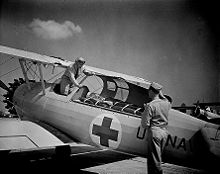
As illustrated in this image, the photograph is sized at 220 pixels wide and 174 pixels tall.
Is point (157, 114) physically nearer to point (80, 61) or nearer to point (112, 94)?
point (112, 94)

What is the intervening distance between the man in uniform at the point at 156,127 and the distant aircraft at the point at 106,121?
0.21 metres

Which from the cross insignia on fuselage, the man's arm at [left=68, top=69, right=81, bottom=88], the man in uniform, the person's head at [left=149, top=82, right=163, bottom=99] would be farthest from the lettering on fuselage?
the man's arm at [left=68, top=69, right=81, bottom=88]

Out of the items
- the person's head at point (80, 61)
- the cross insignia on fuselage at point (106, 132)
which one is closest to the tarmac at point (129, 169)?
the cross insignia on fuselage at point (106, 132)

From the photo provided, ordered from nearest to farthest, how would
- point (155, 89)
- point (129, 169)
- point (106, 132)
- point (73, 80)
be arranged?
point (155, 89)
point (106, 132)
point (73, 80)
point (129, 169)

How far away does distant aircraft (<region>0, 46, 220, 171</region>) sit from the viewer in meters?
2.96

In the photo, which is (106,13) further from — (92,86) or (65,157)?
(65,157)

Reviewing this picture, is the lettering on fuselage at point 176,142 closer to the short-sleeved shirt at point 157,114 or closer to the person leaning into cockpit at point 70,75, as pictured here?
the short-sleeved shirt at point 157,114

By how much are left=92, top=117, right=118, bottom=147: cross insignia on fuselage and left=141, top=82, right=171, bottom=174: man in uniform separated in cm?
68

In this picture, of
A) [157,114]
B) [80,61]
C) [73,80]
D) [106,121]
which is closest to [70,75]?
[73,80]

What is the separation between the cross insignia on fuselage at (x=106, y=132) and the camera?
11.4 feet

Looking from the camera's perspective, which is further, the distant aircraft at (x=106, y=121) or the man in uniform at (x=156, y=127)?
Result: the distant aircraft at (x=106, y=121)

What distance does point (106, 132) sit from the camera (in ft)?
11.5

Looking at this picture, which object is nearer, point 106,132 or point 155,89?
point 155,89

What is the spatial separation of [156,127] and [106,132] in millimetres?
924
